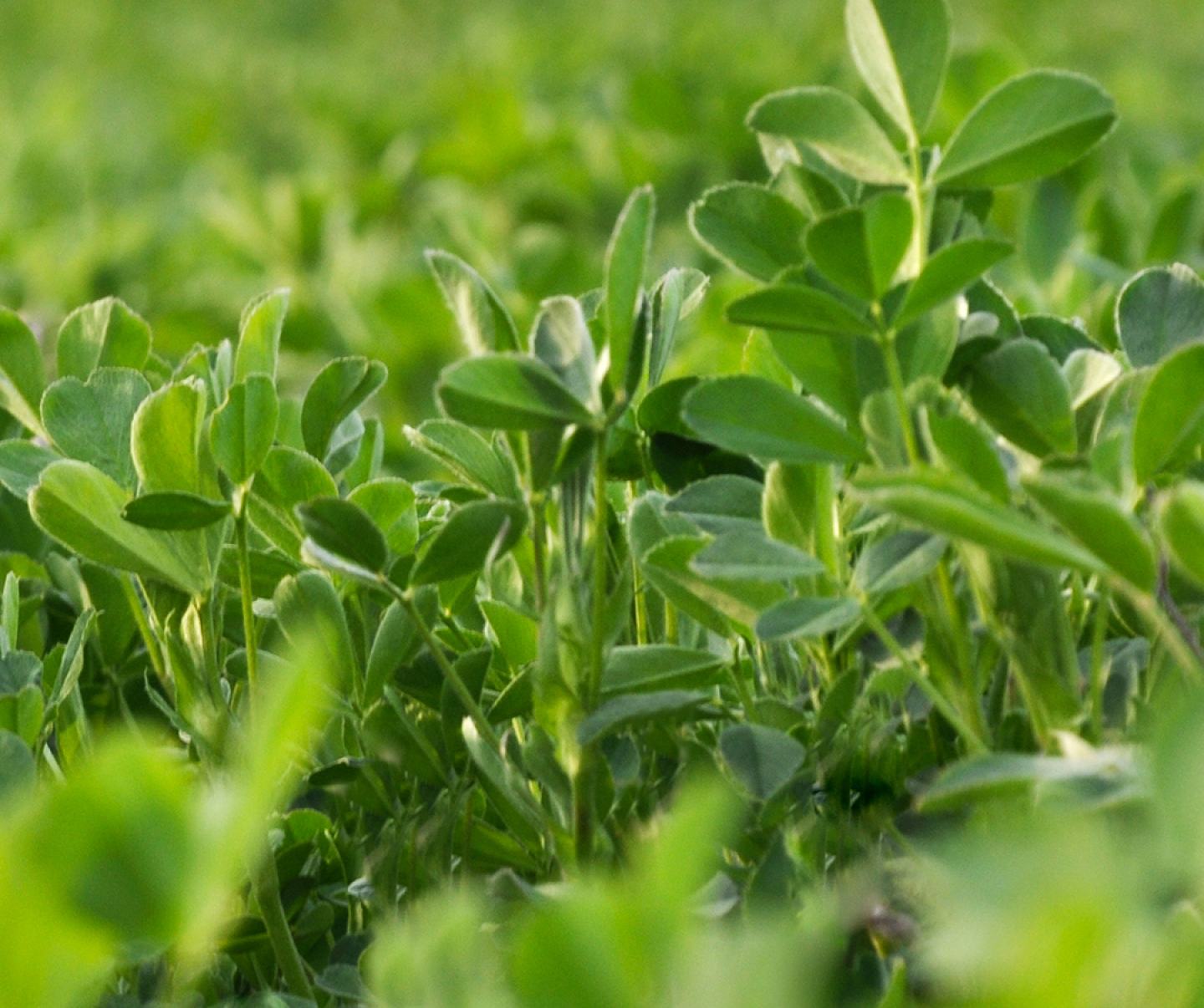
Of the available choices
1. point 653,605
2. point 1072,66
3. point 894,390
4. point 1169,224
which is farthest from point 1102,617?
point 1072,66

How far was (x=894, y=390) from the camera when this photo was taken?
62cm

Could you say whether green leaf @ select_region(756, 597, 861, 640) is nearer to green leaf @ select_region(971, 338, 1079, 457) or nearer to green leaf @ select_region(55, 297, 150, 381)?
green leaf @ select_region(971, 338, 1079, 457)

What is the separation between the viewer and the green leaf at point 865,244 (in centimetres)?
63

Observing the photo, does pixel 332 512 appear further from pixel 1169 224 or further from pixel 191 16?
pixel 191 16

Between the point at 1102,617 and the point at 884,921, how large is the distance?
0.13 m

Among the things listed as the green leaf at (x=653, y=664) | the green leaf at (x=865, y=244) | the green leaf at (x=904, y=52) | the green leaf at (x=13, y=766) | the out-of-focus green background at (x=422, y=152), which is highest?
the green leaf at (x=904, y=52)

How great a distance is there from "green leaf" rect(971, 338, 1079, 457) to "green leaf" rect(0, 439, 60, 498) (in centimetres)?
44

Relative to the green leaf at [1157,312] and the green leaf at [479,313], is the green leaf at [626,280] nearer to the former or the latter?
the green leaf at [479,313]

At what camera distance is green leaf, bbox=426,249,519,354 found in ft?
2.30

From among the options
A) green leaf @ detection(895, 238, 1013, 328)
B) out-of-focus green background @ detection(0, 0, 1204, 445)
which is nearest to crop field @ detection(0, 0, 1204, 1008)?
green leaf @ detection(895, 238, 1013, 328)

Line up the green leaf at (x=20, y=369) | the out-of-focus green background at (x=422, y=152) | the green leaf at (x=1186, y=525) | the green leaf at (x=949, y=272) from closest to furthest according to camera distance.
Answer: the green leaf at (x=1186, y=525)
the green leaf at (x=949, y=272)
the green leaf at (x=20, y=369)
the out-of-focus green background at (x=422, y=152)

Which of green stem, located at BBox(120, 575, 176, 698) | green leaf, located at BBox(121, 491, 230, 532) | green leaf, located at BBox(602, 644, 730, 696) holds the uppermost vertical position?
green leaf, located at BBox(121, 491, 230, 532)

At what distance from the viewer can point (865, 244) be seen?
0.63 m

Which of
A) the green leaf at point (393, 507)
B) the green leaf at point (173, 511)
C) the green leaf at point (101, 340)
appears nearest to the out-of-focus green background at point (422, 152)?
the green leaf at point (101, 340)
